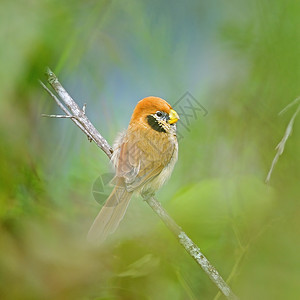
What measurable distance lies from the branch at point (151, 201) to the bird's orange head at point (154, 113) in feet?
0.41

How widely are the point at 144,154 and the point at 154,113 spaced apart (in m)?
0.09

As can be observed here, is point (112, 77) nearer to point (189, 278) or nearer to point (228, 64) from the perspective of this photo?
point (228, 64)

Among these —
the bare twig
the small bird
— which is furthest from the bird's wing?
the bare twig

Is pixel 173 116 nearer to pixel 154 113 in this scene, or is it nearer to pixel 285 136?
pixel 154 113

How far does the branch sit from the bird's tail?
0.05m

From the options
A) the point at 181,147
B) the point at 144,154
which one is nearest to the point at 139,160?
the point at 144,154

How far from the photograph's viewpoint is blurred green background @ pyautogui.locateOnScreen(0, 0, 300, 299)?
0.51 m

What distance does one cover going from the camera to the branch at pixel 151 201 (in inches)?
22.2

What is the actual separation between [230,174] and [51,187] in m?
0.35

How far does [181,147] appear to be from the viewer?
794 millimetres

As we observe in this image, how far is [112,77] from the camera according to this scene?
84 cm

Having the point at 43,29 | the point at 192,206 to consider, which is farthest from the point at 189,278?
the point at 43,29

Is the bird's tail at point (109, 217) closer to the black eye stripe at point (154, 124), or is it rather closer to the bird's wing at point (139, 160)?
the bird's wing at point (139, 160)

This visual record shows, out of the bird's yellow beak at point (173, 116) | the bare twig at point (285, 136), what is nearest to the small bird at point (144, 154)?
the bird's yellow beak at point (173, 116)
